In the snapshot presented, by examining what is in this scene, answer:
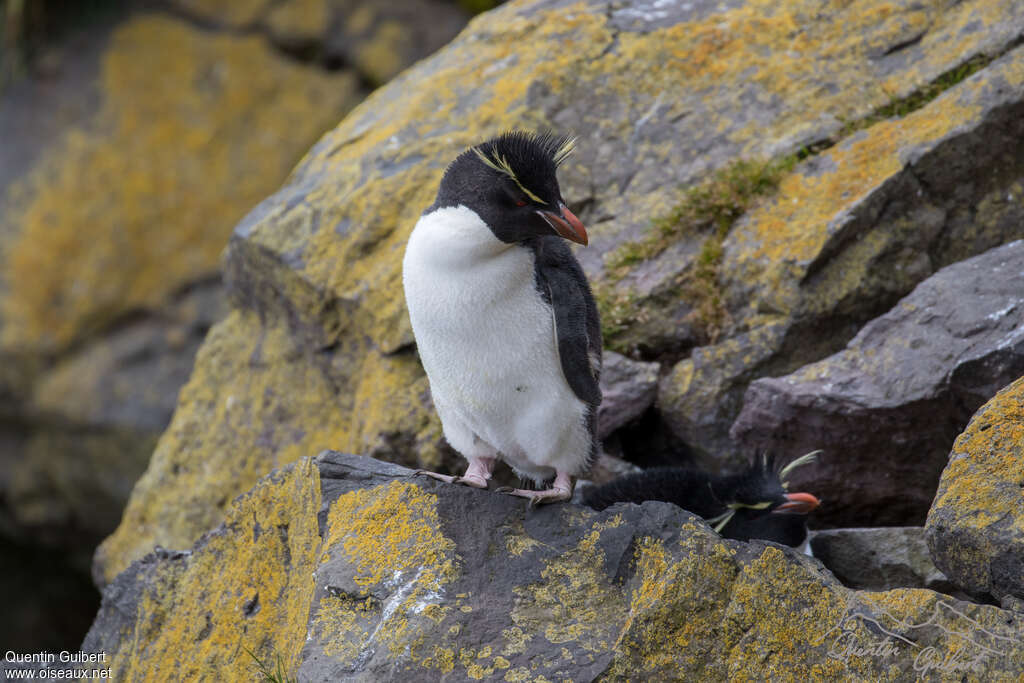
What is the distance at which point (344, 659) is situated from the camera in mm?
3604

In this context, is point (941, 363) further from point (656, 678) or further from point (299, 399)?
point (299, 399)

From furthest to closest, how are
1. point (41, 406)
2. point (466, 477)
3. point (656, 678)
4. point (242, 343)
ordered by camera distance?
point (41, 406), point (242, 343), point (466, 477), point (656, 678)

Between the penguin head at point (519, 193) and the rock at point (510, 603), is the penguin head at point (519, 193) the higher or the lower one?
the higher one

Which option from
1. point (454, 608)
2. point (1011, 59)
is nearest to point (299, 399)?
point (454, 608)

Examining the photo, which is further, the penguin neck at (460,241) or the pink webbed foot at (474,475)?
the penguin neck at (460,241)

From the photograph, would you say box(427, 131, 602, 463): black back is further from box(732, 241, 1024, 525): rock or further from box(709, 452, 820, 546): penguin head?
box(732, 241, 1024, 525): rock

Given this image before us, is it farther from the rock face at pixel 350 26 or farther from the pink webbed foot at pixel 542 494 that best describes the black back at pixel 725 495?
the rock face at pixel 350 26

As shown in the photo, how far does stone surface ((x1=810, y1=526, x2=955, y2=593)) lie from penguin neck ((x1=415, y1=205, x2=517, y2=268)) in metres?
2.07

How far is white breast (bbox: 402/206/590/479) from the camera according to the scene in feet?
14.5

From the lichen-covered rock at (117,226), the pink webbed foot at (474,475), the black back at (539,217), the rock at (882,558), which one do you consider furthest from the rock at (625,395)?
the lichen-covered rock at (117,226)

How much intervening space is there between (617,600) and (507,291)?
1.38 m

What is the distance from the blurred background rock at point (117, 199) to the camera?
34.0ft

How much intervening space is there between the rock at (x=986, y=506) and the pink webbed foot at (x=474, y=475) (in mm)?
1730

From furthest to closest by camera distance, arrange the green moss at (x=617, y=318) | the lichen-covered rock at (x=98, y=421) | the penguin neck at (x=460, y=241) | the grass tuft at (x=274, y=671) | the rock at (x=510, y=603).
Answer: the lichen-covered rock at (x=98, y=421) < the green moss at (x=617, y=318) < the penguin neck at (x=460, y=241) < the grass tuft at (x=274, y=671) < the rock at (x=510, y=603)
